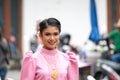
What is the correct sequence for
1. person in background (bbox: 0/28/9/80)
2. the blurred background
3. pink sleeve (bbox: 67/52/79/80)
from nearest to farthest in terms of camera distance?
pink sleeve (bbox: 67/52/79/80)
person in background (bbox: 0/28/9/80)
the blurred background

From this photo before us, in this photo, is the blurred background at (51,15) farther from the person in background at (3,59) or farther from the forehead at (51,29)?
the forehead at (51,29)

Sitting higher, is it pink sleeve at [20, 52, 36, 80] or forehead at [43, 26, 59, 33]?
forehead at [43, 26, 59, 33]

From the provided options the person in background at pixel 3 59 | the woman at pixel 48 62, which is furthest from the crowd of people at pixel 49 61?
the person in background at pixel 3 59

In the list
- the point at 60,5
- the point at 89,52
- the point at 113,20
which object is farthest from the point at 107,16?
the point at 89,52

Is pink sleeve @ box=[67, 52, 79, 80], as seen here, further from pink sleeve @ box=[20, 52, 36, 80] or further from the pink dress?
pink sleeve @ box=[20, 52, 36, 80]

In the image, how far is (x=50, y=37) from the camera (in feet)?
18.1

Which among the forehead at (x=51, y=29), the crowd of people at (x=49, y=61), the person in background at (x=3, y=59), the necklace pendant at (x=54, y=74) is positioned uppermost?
the forehead at (x=51, y=29)

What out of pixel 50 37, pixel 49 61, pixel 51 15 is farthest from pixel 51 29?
pixel 51 15

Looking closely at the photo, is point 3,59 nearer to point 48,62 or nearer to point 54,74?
point 48,62

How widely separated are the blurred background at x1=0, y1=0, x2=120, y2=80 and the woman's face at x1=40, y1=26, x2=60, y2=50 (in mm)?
14545

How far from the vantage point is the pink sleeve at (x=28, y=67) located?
546cm

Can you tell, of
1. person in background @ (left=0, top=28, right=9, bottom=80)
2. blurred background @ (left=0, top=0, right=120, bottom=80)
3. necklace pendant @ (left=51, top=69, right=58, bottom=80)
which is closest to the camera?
necklace pendant @ (left=51, top=69, right=58, bottom=80)

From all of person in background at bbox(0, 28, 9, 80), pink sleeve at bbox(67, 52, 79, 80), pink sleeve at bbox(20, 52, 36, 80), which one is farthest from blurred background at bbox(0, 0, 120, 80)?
pink sleeve at bbox(20, 52, 36, 80)

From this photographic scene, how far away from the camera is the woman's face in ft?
18.1
